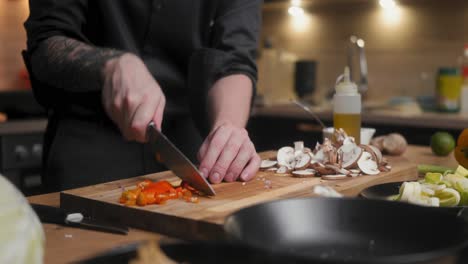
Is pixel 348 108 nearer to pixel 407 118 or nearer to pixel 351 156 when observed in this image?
pixel 351 156

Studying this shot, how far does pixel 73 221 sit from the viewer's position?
35.7 inches

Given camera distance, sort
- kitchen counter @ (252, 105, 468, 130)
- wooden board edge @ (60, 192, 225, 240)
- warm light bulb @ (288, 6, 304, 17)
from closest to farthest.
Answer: wooden board edge @ (60, 192, 225, 240) → kitchen counter @ (252, 105, 468, 130) → warm light bulb @ (288, 6, 304, 17)

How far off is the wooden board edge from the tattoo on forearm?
33 cm

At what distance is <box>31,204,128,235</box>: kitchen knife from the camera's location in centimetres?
88

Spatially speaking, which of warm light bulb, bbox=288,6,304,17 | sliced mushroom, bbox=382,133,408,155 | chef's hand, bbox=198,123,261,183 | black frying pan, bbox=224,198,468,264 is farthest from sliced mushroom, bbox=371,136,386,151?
warm light bulb, bbox=288,6,304,17

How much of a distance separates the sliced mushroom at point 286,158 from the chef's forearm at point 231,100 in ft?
0.44

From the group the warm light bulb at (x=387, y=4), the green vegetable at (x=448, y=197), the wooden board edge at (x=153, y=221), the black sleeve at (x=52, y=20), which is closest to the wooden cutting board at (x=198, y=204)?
the wooden board edge at (x=153, y=221)

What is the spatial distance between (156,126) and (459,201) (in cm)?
53

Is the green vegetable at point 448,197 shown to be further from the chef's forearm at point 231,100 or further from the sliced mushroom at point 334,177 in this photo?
the chef's forearm at point 231,100

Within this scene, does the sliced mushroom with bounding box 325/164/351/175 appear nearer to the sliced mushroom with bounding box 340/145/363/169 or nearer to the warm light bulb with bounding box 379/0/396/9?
the sliced mushroom with bounding box 340/145/363/169

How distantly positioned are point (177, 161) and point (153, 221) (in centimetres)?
16

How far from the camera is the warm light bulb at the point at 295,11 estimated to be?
363 cm

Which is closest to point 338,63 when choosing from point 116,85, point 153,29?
point 153,29

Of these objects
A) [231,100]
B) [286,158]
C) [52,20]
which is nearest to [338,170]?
[286,158]
